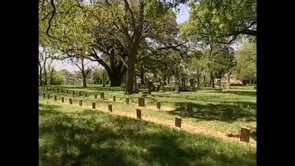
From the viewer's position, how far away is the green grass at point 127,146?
27.4ft

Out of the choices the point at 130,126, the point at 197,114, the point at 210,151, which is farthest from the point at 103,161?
the point at 197,114

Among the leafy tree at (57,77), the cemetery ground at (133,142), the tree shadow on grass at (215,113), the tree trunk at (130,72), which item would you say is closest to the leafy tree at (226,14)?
the tree shadow on grass at (215,113)

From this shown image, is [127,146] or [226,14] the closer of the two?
[127,146]

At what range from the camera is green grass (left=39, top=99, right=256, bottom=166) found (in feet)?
27.4

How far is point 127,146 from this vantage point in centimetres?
938

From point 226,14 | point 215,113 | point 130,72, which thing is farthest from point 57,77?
point 226,14

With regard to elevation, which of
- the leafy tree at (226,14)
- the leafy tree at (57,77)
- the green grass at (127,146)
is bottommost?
the green grass at (127,146)

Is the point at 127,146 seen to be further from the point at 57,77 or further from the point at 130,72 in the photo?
the point at 57,77

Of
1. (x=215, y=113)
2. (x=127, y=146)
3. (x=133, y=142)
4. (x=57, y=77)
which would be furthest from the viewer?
(x=57, y=77)

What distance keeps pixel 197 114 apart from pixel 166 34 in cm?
2020

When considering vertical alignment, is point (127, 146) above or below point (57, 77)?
below

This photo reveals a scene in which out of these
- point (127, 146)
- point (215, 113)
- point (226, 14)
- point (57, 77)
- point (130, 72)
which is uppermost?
point (226, 14)

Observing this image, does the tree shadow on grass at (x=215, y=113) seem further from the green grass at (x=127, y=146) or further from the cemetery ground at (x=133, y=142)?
the green grass at (x=127, y=146)
